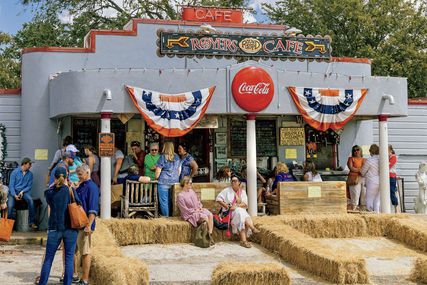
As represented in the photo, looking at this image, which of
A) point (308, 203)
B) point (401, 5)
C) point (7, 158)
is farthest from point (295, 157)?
point (401, 5)

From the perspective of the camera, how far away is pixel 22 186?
13.8 meters

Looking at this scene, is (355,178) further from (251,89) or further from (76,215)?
(76,215)

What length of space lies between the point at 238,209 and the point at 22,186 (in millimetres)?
5590

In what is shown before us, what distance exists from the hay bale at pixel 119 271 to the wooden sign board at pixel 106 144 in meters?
4.71

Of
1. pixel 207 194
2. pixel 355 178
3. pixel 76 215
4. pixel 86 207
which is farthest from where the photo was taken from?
pixel 355 178

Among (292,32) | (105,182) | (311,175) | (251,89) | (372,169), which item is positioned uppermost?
(292,32)

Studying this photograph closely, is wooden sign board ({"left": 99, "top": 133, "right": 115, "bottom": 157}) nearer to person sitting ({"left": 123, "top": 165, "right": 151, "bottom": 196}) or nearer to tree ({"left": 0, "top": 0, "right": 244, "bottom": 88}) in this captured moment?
person sitting ({"left": 123, "top": 165, "right": 151, "bottom": 196})

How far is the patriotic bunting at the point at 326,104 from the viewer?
45.0 feet

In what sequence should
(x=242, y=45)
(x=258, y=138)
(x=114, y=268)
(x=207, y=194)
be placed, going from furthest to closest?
(x=258, y=138) → (x=242, y=45) → (x=207, y=194) → (x=114, y=268)

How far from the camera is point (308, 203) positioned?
44.0 ft

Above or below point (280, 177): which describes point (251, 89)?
above

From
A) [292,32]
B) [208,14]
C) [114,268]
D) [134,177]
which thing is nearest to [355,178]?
[292,32]

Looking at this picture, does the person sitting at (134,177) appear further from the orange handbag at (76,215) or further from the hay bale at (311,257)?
the orange handbag at (76,215)

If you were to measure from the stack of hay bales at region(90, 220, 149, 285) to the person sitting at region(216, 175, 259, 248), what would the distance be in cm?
339
